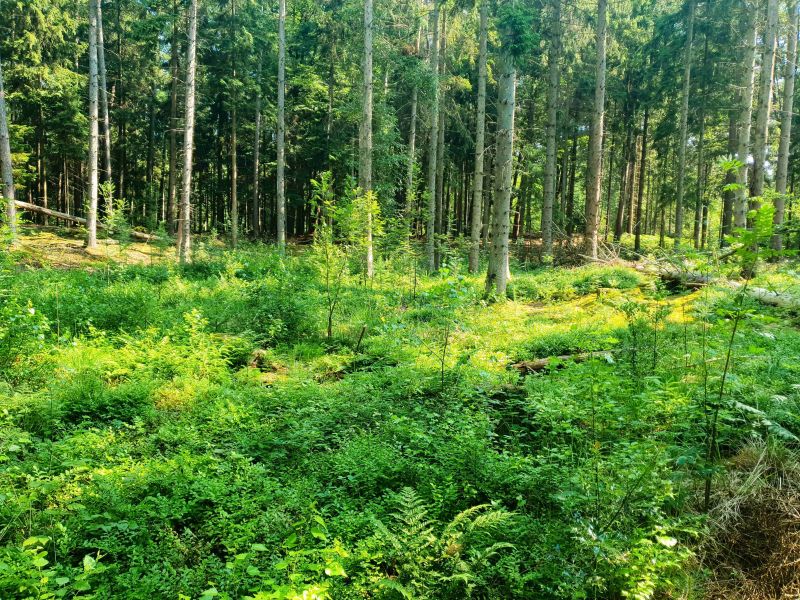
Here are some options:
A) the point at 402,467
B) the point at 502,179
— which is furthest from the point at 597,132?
the point at 402,467

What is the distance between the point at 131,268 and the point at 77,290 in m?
4.44

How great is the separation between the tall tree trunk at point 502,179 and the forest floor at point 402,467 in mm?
4291

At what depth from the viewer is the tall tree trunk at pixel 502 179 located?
10.8 metres

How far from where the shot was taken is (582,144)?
3200 cm

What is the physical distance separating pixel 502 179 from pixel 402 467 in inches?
336

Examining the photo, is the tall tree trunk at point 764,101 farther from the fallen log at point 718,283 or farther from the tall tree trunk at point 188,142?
the tall tree trunk at point 188,142

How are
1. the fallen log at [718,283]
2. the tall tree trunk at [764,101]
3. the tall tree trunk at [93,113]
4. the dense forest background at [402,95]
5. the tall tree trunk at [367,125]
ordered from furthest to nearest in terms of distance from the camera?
1. the dense forest background at [402,95]
2. the tall tree trunk at [93,113]
3. the tall tree trunk at [367,125]
4. the tall tree trunk at [764,101]
5. the fallen log at [718,283]

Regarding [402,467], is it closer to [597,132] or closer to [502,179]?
[502,179]

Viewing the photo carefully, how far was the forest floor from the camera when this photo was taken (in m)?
2.85

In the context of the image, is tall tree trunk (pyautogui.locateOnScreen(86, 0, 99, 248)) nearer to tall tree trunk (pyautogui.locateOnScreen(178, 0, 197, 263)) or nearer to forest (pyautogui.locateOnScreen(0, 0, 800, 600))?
forest (pyautogui.locateOnScreen(0, 0, 800, 600))

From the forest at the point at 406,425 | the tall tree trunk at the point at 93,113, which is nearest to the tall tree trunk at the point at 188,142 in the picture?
the forest at the point at 406,425

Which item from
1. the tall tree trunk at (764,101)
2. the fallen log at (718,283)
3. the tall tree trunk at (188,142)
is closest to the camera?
the fallen log at (718,283)

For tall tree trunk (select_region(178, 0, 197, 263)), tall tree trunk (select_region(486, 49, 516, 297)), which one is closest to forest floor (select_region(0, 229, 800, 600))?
tall tree trunk (select_region(486, 49, 516, 297))

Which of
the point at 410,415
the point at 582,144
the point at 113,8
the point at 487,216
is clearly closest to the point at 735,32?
the point at 582,144
